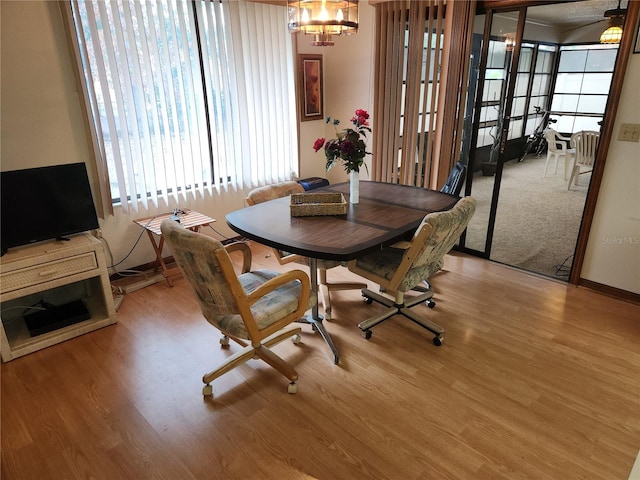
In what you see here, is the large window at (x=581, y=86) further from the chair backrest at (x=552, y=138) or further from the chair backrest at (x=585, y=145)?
the chair backrest at (x=585, y=145)

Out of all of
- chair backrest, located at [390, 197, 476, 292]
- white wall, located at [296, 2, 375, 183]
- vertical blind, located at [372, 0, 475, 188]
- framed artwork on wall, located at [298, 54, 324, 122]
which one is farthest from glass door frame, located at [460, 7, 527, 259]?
framed artwork on wall, located at [298, 54, 324, 122]

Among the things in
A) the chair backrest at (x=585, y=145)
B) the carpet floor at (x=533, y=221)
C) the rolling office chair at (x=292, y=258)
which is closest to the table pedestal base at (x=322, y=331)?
the rolling office chair at (x=292, y=258)

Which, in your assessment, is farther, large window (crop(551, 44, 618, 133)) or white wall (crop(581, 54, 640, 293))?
large window (crop(551, 44, 618, 133))

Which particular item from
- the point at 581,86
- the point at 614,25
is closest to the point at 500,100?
the point at 614,25

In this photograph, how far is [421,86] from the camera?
12.3 feet

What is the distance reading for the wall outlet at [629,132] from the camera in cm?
275

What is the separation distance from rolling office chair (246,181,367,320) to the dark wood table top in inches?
6.7

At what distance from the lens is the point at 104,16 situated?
9.57 ft

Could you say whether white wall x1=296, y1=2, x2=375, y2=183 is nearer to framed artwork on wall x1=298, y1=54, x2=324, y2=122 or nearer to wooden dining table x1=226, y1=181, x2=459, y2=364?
framed artwork on wall x1=298, y1=54, x2=324, y2=122

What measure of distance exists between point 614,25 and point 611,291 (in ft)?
7.50

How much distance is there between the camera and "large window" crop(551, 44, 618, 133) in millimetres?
6320

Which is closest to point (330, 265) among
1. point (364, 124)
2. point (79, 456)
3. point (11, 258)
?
point (364, 124)

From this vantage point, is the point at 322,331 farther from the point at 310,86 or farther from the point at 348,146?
the point at 310,86

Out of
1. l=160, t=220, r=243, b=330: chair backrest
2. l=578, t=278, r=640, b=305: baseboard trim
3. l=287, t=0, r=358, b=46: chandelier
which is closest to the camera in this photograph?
l=160, t=220, r=243, b=330: chair backrest
